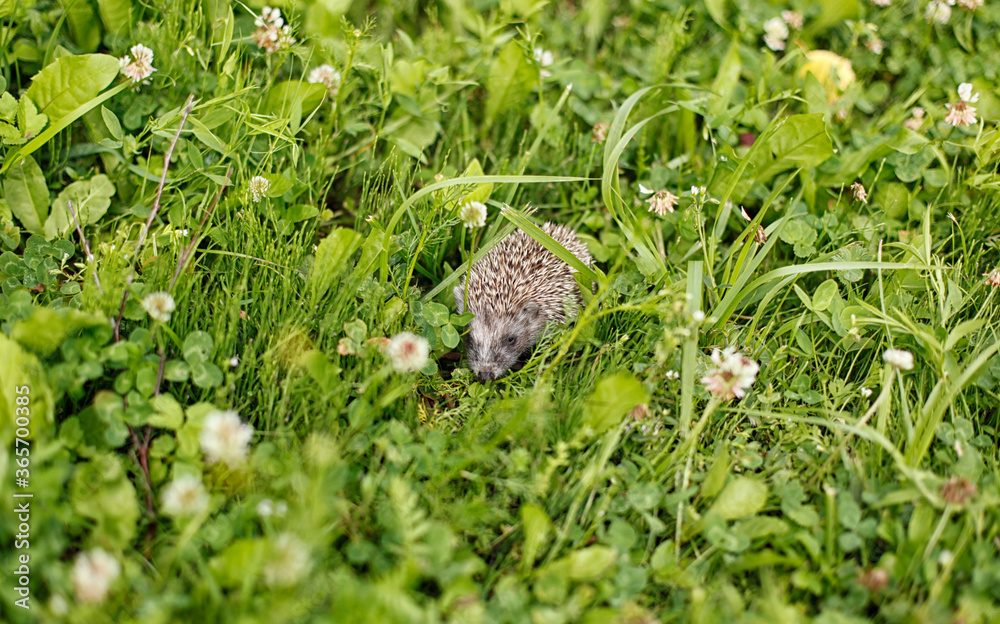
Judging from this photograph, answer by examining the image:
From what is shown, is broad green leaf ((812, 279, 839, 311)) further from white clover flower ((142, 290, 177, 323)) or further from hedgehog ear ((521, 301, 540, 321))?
white clover flower ((142, 290, 177, 323))

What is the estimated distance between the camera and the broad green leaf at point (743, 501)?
259cm

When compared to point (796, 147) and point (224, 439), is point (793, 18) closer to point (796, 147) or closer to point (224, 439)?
point (796, 147)

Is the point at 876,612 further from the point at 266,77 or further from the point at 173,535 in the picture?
the point at 266,77

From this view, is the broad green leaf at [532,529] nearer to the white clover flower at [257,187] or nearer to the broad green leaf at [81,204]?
the white clover flower at [257,187]

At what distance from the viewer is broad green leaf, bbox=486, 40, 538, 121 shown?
Result: 4055mm

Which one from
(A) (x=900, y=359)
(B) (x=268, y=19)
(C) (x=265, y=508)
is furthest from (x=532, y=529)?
(B) (x=268, y=19)

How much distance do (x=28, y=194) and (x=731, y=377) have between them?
338cm

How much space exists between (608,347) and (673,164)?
1492 millimetres

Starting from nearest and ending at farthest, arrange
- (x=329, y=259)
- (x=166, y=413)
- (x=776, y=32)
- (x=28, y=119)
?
(x=166, y=413)
(x=329, y=259)
(x=28, y=119)
(x=776, y=32)

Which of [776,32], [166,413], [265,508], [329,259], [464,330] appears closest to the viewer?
[265,508]

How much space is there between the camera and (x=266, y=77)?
3857 mm

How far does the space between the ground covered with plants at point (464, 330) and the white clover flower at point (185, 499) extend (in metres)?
0.01

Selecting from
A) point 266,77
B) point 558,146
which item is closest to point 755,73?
point 558,146

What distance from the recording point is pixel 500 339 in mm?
3689
